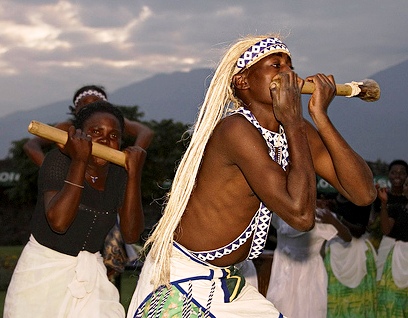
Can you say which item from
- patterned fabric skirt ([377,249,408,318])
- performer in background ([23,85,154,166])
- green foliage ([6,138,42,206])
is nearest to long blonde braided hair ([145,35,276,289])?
performer in background ([23,85,154,166])

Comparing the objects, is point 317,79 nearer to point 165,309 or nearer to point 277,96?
point 277,96

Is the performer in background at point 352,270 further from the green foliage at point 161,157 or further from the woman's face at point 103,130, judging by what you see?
the green foliage at point 161,157

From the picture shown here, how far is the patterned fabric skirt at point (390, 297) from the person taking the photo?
404 inches

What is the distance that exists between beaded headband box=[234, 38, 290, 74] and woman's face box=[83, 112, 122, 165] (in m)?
1.43

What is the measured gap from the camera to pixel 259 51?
3943 mm

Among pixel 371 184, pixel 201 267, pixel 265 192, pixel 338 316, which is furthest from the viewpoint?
pixel 338 316

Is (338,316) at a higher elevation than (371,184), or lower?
lower

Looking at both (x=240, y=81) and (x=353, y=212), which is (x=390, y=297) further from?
(x=240, y=81)

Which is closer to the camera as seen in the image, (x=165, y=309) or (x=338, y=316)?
(x=165, y=309)

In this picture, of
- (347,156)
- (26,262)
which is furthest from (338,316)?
(347,156)

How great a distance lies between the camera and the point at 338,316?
10438 millimetres

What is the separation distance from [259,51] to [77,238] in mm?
1846

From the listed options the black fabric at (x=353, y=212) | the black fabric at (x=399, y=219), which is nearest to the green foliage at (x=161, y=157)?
the black fabric at (x=353, y=212)

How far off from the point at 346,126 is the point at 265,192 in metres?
37.1
